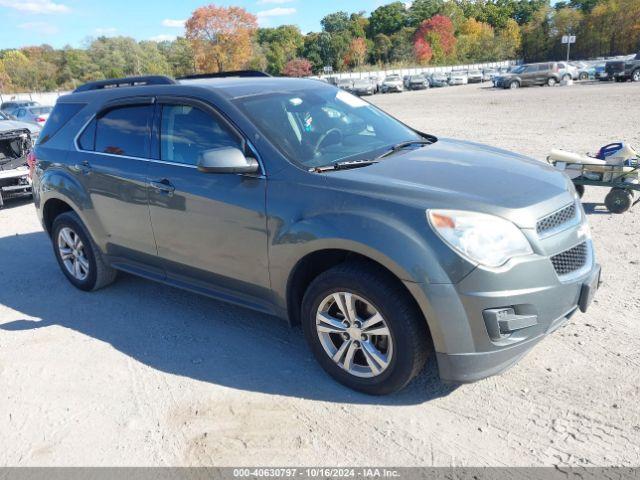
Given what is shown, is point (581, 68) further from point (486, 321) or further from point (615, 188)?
point (486, 321)

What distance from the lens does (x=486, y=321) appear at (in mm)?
2779

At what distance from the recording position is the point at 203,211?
3.76 m

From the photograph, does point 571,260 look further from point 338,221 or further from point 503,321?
point 338,221

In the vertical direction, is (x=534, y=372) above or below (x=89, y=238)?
below

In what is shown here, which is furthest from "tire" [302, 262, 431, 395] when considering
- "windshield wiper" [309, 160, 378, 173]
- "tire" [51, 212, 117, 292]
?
"tire" [51, 212, 117, 292]

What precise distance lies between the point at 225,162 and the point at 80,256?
2.64m

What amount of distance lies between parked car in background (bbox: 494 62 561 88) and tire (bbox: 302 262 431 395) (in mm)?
40777

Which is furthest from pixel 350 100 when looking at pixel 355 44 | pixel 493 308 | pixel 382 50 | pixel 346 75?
pixel 382 50

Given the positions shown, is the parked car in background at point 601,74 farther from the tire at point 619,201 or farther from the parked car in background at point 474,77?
the tire at point 619,201

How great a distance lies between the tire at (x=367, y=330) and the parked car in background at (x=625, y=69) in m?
40.0

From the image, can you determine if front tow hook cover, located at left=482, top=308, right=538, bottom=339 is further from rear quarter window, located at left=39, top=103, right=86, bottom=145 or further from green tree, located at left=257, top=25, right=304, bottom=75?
green tree, located at left=257, top=25, right=304, bottom=75

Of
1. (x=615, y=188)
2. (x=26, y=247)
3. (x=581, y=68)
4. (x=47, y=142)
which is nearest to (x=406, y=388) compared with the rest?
(x=47, y=142)

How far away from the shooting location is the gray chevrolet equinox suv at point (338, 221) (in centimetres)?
281

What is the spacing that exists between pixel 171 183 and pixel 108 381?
146 centimetres
